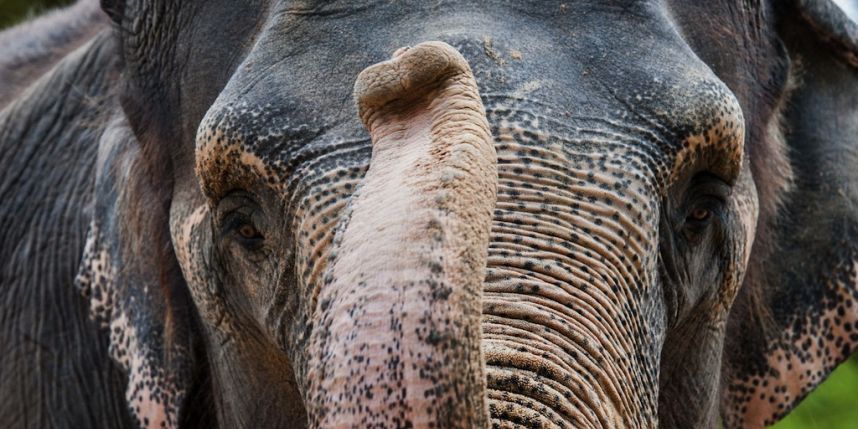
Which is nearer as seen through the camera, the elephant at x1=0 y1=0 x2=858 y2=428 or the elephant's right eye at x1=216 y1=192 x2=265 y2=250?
the elephant at x1=0 y1=0 x2=858 y2=428

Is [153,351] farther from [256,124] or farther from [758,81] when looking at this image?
[758,81]

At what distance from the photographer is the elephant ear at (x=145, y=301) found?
3.54 metres

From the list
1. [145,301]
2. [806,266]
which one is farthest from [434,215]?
[806,266]

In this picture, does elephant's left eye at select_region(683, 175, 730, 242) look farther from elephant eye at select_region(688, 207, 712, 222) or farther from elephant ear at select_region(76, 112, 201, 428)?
elephant ear at select_region(76, 112, 201, 428)

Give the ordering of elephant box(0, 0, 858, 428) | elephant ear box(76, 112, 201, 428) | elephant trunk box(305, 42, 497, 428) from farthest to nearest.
→ 1. elephant ear box(76, 112, 201, 428)
2. elephant box(0, 0, 858, 428)
3. elephant trunk box(305, 42, 497, 428)

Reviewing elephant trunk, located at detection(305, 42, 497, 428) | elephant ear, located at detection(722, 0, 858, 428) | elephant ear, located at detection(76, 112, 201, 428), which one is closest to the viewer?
elephant trunk, located at detection(305, 42, 497, 428)

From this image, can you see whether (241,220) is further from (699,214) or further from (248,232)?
(699,214)

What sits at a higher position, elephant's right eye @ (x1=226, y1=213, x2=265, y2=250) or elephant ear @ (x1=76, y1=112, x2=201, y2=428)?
elephant's right eye @ (x1=226, y1=213, x2=265, y2=250)

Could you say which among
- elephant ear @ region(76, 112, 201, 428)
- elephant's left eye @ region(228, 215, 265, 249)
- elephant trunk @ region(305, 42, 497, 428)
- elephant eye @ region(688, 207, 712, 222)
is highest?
elephant trunk @ region(305, 42, 497, 428)

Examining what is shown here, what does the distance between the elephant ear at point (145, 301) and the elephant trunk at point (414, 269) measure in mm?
1595

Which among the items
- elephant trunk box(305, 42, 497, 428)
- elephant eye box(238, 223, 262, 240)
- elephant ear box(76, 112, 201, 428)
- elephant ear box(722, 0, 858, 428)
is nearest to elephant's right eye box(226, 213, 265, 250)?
elephant eye box(238, 223, 262, 240)

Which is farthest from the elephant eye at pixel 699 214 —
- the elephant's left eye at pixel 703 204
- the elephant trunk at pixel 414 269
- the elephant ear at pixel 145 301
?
the elephant ear at pixel 145 301

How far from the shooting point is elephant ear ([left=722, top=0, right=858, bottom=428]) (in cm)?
367

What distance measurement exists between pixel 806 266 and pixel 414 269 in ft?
7.06
